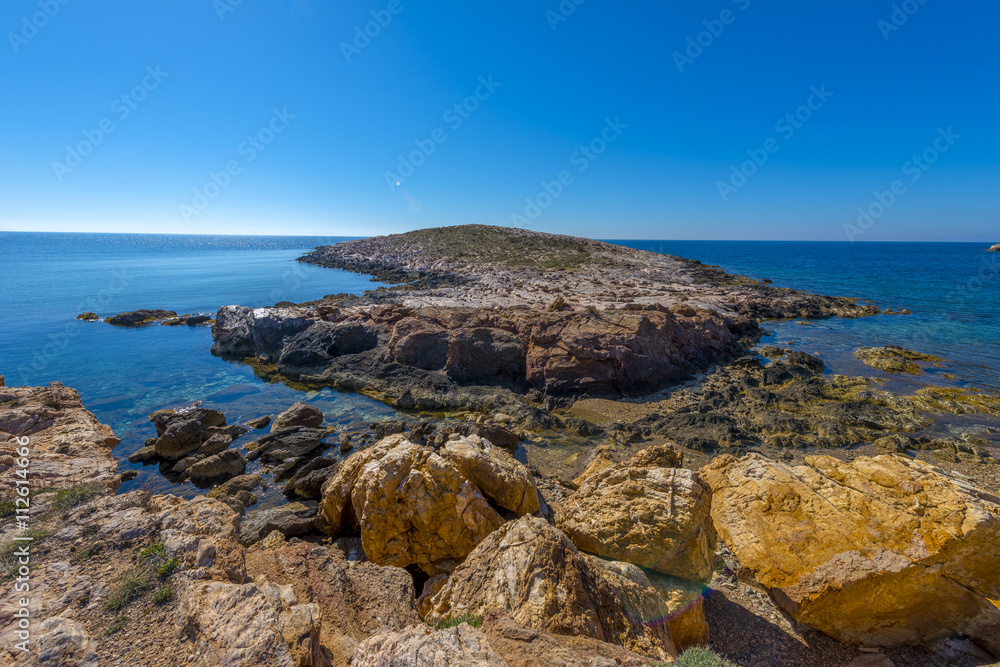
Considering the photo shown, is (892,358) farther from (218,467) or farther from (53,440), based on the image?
(53,440)

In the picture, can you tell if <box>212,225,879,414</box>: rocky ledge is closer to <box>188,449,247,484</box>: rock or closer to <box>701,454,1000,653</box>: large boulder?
<box>188,449,247,484</box>: rock

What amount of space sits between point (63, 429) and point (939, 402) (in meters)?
33.2

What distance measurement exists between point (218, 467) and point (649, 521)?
1367 centimetres

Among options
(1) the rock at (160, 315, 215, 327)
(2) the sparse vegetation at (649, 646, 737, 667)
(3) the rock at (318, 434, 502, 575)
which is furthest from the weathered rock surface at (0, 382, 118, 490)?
(1) the rock at (160, 315, 215, 327)

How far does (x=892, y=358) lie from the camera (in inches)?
906

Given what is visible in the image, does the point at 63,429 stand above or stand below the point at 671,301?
below

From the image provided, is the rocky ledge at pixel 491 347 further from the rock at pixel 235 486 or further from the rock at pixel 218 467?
the rock at pixel 235 486

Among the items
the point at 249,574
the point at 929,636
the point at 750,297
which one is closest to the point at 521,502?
the point at 249,574

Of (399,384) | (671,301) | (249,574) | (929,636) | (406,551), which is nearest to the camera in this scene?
(929,636)

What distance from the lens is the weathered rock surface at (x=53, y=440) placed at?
357 inches

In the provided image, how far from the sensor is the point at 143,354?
26.2 m

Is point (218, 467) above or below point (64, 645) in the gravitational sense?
below

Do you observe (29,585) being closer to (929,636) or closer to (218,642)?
(218,642)

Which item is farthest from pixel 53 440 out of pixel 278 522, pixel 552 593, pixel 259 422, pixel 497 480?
pixel 552 593
